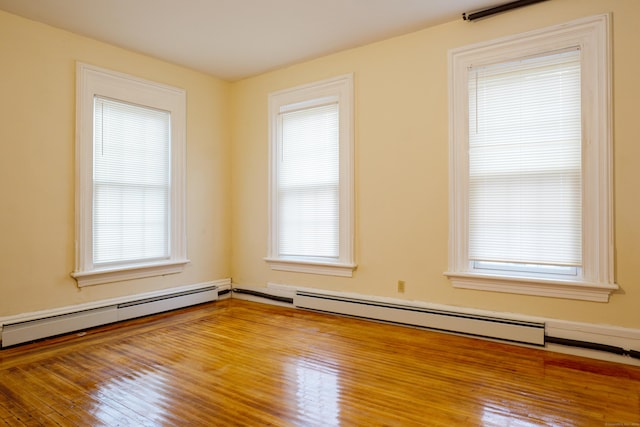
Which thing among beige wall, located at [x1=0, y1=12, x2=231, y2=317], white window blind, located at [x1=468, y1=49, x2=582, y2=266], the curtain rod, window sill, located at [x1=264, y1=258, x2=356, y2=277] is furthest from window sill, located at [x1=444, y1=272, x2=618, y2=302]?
beige wall, located at [x1=0, y1=12, x2=231, y2=317]

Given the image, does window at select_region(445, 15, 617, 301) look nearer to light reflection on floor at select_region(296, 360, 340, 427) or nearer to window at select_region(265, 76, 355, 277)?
window at select_region(265, 76, 355, 277)

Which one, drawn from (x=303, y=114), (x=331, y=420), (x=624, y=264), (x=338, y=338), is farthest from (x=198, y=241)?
(x=624, y=264)

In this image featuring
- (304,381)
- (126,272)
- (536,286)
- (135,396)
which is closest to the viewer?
(135,396)

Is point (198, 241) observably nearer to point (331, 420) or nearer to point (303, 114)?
point (303, 114)

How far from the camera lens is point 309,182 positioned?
4648mm

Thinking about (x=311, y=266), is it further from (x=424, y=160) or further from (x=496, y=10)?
(x=496, y=10)

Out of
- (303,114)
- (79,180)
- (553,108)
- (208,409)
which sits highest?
(303,114)

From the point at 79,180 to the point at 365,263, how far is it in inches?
117

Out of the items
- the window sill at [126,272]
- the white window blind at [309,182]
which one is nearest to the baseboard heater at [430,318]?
the white window blind at [309,182]

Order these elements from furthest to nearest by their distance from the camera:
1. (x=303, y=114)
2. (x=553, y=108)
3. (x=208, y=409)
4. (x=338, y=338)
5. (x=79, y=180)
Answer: (x=303, y=114) → (x=79, y=180) → (x=338, y=338) → (x=553, y=108) → (x=208, y=409)

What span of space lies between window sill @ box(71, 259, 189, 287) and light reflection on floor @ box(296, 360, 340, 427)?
7.56 feet

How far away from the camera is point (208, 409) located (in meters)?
2.27

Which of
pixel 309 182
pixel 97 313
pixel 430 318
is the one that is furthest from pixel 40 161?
pixel 430 318

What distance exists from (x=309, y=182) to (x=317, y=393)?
265cm
